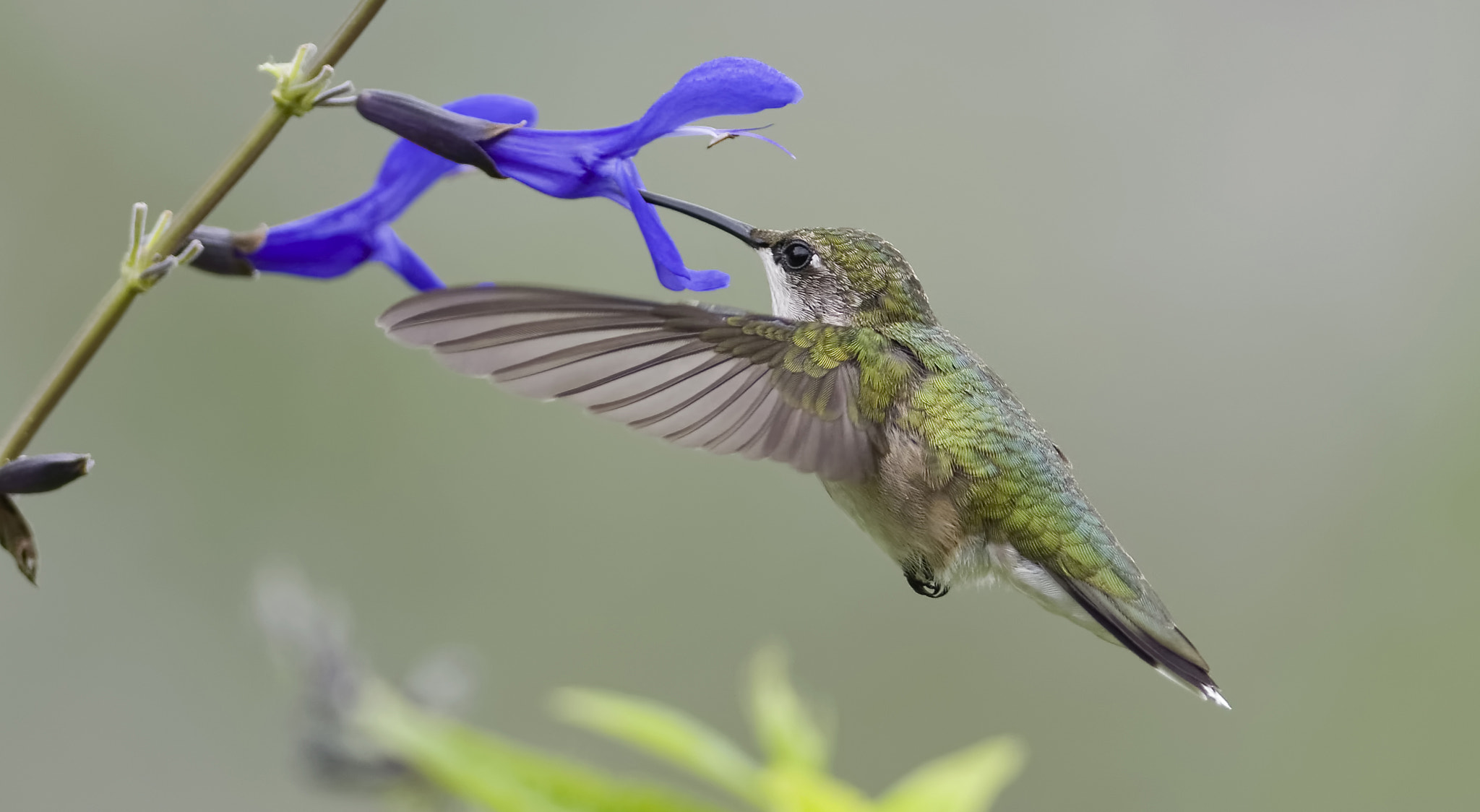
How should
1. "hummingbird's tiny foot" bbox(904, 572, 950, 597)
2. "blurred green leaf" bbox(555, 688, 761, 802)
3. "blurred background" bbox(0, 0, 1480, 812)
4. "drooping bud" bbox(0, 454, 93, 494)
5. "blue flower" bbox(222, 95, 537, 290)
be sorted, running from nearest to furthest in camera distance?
"blurred green leaf" bbox(555, 688, 761, 802)
"drooping bud" bbox(0, 454, 93, 494)
"blue flower" bbox(222, 95, 537, 290)
"hummingbird's tiny foot" bbox(904, 572, 950, 597)
"blurred background" bbox(0, 0, 1480, 812)

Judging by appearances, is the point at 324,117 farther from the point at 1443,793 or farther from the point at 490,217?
the point at 1443,793

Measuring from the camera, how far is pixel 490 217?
3.93 meters

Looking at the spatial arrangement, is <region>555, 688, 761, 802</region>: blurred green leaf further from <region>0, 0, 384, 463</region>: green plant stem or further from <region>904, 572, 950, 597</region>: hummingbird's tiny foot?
<region>904, 572, 950, 597</region>: hummingbird's tiny foot

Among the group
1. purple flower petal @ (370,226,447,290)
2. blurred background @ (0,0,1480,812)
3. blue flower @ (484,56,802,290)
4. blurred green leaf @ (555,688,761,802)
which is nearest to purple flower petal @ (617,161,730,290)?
blue flower @ (484,56,802,290)

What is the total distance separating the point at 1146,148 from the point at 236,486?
9.79 feet

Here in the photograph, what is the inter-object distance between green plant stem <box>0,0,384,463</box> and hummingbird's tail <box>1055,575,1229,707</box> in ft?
3.68

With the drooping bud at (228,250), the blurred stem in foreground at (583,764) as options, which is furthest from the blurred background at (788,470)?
the blurred stem in foreground at (583,764)

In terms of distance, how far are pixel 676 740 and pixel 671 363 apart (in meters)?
0.61

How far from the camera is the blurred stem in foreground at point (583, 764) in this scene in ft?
2.77

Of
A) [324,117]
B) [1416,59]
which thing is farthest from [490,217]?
[1416,59]

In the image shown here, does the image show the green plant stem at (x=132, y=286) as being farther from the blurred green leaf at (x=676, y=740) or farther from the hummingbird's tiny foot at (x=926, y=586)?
the hummingbird's tiny foot at (x=926, y=586)

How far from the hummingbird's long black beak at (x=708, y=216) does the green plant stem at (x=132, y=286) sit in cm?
40

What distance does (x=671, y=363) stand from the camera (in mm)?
1513

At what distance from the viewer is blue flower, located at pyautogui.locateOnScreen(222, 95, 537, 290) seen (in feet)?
5.09
